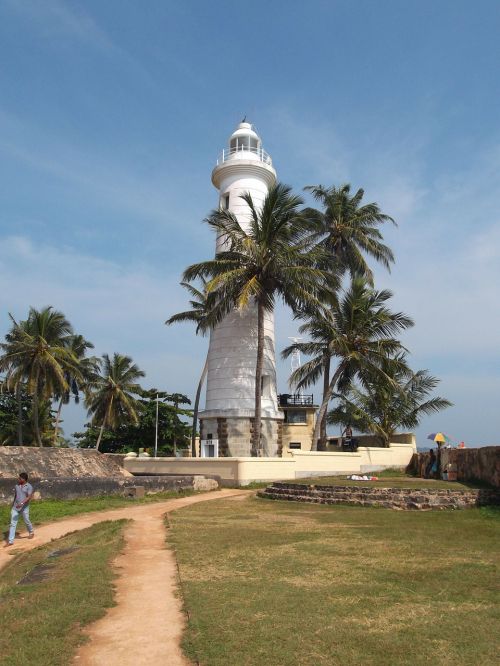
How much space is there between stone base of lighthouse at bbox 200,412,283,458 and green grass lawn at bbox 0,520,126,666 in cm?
1662

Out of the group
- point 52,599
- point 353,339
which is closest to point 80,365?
point 353,339

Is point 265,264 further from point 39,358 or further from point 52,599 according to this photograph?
point 52,599

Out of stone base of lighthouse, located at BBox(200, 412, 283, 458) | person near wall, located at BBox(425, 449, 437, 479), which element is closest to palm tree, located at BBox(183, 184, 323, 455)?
stone base of lighthouse, located at BBox(200, 412, 283, 458)

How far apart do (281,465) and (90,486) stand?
845cm

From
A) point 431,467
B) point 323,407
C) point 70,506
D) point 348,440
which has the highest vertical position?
point 323,407

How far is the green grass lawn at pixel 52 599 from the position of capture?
4676mm

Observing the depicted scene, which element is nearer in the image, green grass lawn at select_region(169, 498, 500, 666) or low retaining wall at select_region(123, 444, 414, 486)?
green grass lawn at select_region(169, 498, 500, 666)

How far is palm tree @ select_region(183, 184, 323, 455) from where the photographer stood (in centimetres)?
2520

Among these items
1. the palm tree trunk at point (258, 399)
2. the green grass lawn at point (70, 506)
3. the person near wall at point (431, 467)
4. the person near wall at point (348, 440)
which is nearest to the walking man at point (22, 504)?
the green grass lawn at point (70, 506)

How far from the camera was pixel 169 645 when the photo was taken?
4.80 m

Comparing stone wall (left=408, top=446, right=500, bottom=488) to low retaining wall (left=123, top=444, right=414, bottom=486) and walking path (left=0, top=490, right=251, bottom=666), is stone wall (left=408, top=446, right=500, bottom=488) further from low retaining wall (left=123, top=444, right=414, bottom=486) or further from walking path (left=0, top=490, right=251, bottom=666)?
walking path (left=0, top=490, right=251, bottom=666)

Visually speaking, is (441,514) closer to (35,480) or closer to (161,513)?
(161,513)

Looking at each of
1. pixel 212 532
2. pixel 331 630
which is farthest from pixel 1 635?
pixel 212 532

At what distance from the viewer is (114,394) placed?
42656mm
